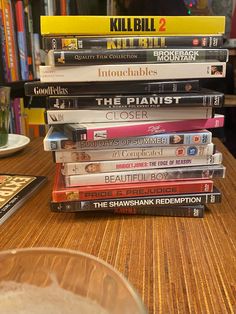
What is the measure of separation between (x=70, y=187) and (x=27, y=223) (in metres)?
0.08

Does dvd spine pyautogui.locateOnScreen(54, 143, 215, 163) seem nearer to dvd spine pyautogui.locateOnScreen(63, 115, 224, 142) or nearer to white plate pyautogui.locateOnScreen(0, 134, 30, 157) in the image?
dvd spine pyautogui.locateOnScreen(63, 115, 224, 142)

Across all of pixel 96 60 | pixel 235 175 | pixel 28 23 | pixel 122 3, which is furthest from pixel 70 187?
pixel 122 3

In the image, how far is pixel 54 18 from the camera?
0.54 m

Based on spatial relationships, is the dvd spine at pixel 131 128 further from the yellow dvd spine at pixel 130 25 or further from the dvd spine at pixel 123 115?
the yellow dvd spine at pixel 130 25

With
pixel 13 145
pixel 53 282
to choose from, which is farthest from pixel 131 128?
pixel 13 145

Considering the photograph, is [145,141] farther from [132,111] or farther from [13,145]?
[13,145]

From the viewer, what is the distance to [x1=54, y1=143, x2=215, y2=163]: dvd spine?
1.81 feet

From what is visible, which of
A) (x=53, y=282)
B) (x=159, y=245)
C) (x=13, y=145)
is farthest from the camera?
(x=13, y=145)

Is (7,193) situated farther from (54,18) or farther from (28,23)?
(28,23)

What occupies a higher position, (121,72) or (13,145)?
(121,72)

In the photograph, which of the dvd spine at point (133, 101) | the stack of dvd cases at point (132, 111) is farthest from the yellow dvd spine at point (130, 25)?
the dvd spine at point (133, 101)

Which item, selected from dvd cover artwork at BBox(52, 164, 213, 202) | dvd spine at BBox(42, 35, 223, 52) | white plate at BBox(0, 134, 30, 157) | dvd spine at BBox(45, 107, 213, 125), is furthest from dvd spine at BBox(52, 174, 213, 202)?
white plate at BBox(0, 134, 30, 157)

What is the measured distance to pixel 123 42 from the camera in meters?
0.53

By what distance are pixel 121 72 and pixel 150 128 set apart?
0.10 metres
